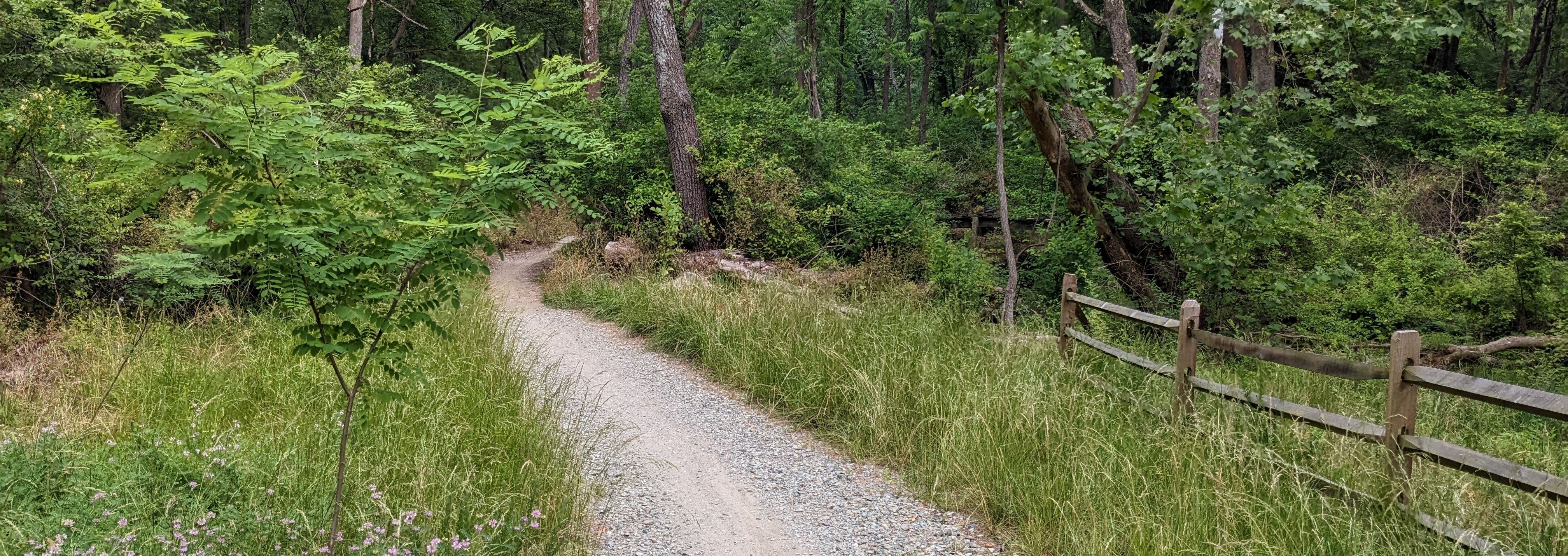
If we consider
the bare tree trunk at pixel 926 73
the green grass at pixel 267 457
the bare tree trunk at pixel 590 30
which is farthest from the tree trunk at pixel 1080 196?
the bare tree trunk at pixel 926 73

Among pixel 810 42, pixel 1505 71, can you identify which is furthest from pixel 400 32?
pixel 1505 71

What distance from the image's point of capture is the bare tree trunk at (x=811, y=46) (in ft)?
67.6

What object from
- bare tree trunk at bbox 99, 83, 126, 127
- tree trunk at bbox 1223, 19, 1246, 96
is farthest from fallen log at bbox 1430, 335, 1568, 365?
bare tree trunk at bbox 99, 83, 126, 127

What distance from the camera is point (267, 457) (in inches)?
154

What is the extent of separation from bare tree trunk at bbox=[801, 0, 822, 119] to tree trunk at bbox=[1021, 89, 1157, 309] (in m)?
12.0

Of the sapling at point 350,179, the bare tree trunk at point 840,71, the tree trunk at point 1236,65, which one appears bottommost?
the sapling at point 350,179

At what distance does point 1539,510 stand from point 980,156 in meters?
18.7

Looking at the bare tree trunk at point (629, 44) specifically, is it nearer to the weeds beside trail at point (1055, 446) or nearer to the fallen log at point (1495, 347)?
the weeds beside trail at point (1055, 446)

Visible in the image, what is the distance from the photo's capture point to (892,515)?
4.50 meters

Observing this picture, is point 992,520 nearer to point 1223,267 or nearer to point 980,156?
point 1223,267

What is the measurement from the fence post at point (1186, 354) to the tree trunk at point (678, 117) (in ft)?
26.8

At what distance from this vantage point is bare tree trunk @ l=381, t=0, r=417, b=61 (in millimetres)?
22359

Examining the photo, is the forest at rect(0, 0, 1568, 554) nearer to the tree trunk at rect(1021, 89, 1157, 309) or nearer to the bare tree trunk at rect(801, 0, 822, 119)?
the tree trunk at rect(1021, 89, 1157, 309)

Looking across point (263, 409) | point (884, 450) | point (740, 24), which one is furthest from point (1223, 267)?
point (740, 24)
